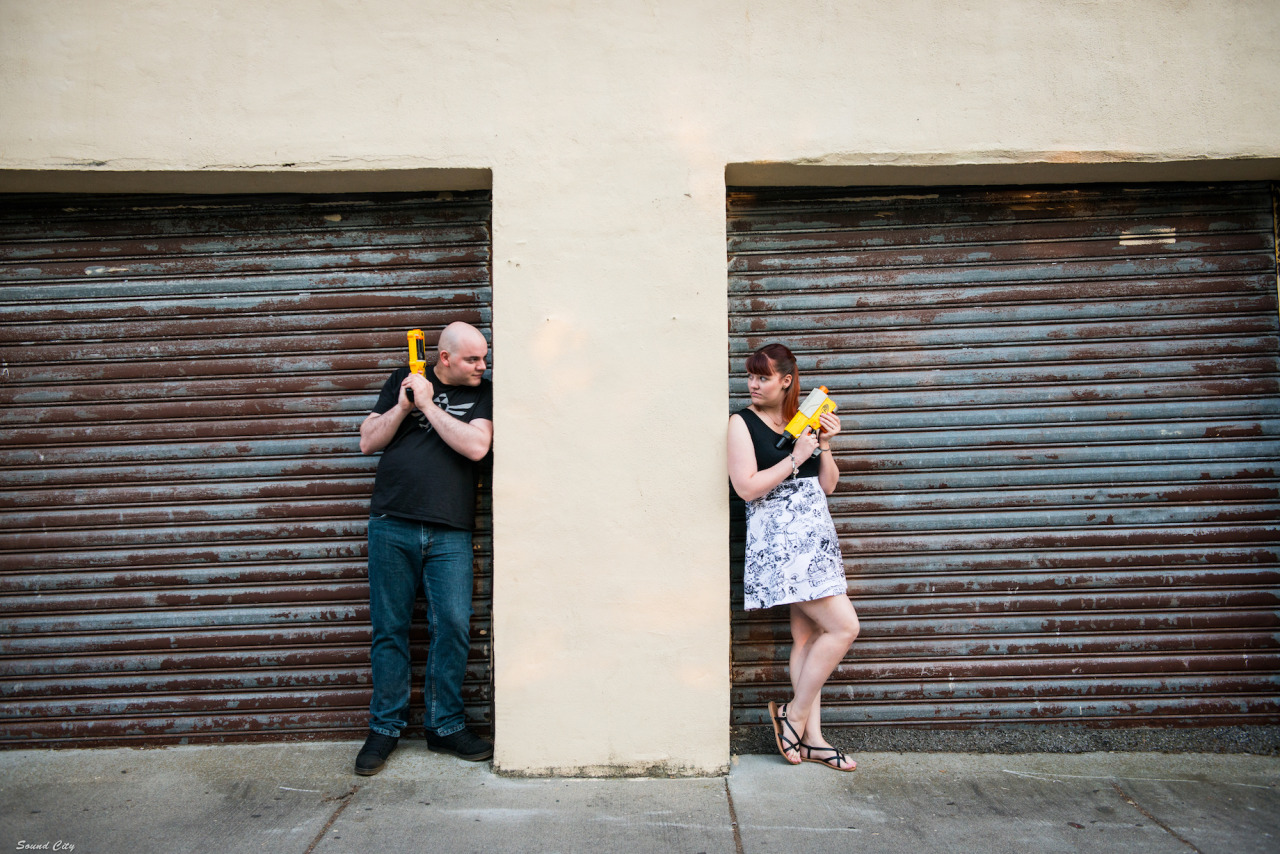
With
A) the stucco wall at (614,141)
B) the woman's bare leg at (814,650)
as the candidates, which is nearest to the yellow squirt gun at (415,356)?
the stucco wall at (614,141)

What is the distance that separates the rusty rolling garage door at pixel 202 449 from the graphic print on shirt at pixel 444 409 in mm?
467

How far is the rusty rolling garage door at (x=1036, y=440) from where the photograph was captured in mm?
4066

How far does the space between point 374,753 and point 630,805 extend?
A: 1.23 m

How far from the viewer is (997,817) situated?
3.33m

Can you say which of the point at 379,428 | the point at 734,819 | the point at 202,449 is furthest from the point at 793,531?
the point at 202,449

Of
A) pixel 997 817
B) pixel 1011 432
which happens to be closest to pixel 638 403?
pixel 1011 432

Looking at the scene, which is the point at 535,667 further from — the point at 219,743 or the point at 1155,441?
the point at 1155,441

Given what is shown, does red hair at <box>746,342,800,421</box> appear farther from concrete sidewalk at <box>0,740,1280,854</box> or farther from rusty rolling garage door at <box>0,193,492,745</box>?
concrete sidewalk at <box>0,740,1280,854</box>

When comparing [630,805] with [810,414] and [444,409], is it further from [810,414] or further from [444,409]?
[444,409]

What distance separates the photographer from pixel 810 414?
361cm

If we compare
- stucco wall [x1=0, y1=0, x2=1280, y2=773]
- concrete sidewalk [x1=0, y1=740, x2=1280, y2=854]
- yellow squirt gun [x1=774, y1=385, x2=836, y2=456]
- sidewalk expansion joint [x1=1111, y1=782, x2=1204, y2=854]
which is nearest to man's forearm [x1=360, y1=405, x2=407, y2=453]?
stucco wall [x1=0, y1=0, x2=1280, y2=773]

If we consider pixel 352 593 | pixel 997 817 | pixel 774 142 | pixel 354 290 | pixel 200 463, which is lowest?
pixel 997 817

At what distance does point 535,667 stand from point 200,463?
2.07m

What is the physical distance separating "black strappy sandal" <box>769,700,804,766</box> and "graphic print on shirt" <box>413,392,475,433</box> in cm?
205
